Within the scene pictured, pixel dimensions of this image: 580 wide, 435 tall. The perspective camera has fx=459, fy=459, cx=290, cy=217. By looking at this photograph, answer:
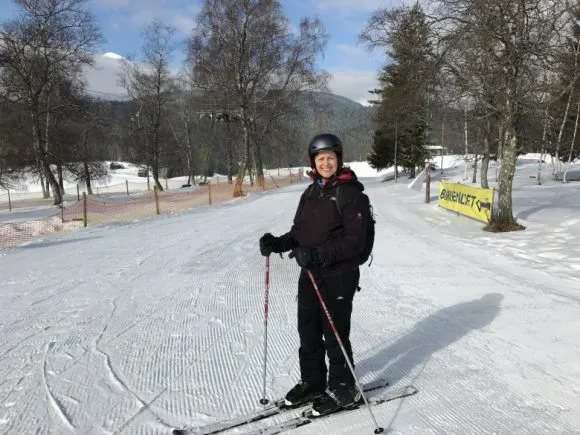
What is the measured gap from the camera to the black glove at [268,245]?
307 centimetres

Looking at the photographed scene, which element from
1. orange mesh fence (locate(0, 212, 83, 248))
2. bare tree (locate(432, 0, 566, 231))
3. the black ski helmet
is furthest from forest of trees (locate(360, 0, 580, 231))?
orange mesh fence (locate(0, 212, 83, 248))

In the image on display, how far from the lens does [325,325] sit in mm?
3062

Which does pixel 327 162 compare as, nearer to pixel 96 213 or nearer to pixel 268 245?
pixel 268 245

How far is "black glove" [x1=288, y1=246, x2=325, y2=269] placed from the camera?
2.77 meters

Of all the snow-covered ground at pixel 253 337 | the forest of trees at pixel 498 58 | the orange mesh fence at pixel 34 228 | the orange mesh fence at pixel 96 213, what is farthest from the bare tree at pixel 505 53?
the orange mesh fence at pixel 34 228

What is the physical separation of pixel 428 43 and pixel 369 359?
1012cm

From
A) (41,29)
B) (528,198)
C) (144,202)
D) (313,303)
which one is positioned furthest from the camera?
(41,29)

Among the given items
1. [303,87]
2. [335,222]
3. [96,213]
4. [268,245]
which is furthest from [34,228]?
[303,87]

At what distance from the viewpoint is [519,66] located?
Result: 33.0 ft

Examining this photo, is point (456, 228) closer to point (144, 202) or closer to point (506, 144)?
point (506, 144)

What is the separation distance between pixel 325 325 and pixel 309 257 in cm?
57

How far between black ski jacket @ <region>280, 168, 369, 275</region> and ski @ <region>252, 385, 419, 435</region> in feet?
3.14

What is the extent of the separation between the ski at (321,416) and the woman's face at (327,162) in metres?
1.58

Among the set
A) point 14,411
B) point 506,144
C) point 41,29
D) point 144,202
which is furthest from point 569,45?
point 41,29
